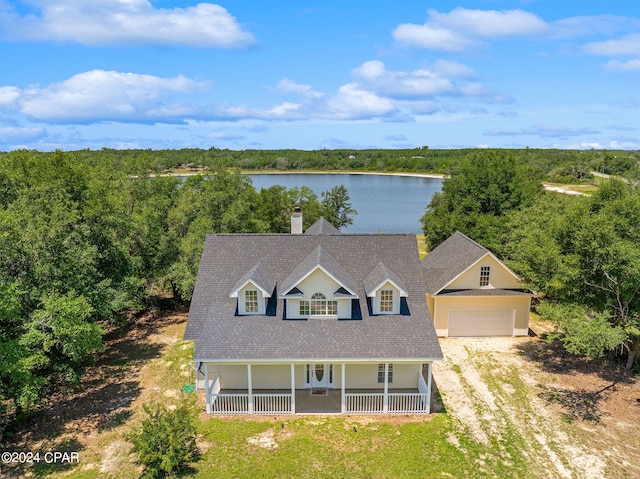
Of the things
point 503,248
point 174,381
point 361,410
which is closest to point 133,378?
point 174,381

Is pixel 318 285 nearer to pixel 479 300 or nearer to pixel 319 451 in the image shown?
pixel 319 451

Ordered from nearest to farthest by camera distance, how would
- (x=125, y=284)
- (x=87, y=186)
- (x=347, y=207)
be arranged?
(x=125, y=284) → (x=87, y=186) → (x=347, y=207)

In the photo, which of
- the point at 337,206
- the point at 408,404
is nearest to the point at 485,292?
the point at 408,404

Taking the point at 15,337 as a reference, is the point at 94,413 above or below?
below

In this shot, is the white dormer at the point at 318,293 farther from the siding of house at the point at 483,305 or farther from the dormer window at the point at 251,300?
the siding of house at the point at 483,305

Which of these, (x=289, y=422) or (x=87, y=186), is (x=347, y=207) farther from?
(x=289, y=422)

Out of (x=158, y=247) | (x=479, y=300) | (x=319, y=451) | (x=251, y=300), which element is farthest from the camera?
(x=158, y=247)
